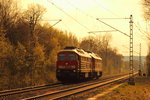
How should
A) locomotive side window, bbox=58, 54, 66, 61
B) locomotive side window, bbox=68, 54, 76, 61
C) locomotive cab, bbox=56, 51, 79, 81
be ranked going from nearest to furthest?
locomotive cab, bbox=56, 51, 79, 81
locomotive side window, bbox=68, 54, 76, 61
locomotive side window, bbox=58, 54, 66, 61

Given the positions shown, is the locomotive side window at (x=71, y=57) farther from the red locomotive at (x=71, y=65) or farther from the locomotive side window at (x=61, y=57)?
the locomotive side window at (x=61, y=57)

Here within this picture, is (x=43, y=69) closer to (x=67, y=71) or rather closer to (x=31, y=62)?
(x=31, y=62)

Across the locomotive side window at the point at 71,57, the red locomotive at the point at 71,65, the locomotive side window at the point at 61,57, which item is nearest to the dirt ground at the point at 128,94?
the red locomotive at the point at 71,65

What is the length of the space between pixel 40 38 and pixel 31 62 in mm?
15709

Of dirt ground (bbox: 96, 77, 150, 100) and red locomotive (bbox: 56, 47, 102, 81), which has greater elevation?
red locomotive (bbox: 56, 47, 102, 81)

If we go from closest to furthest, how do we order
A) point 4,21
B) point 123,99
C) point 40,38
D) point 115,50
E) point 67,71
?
point 123,99, point 67,71, point 4,21, point 40,38, point 115,50

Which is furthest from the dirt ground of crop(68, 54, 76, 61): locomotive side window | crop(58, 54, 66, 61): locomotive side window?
crop(58, 54, 66, 61): locomotive side window

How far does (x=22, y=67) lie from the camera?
107 ft

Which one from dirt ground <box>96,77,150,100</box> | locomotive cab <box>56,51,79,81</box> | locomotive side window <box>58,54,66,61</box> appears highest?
locomotive side window <box>58,54,66,61</box>

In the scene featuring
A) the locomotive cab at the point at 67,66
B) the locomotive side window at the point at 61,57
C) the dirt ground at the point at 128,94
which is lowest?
the dirt ground at the point at 128,94

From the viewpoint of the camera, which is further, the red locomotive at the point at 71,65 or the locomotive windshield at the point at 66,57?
the locomotive windshield at the point at 66,57

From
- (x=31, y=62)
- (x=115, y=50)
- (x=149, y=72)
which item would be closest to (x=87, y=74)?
(x=31, y=62)

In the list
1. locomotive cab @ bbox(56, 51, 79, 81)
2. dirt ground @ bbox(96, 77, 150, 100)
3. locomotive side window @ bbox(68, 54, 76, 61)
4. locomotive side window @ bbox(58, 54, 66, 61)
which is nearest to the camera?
dirt ground @ bbox(96, 77, 150, 100)

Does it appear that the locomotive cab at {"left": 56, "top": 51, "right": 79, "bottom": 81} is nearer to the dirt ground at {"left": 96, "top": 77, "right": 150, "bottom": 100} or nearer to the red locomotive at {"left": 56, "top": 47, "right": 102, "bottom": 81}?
the red locomotive at {"left": 56, "top": 47, "right": 102, "bottom": 81}
